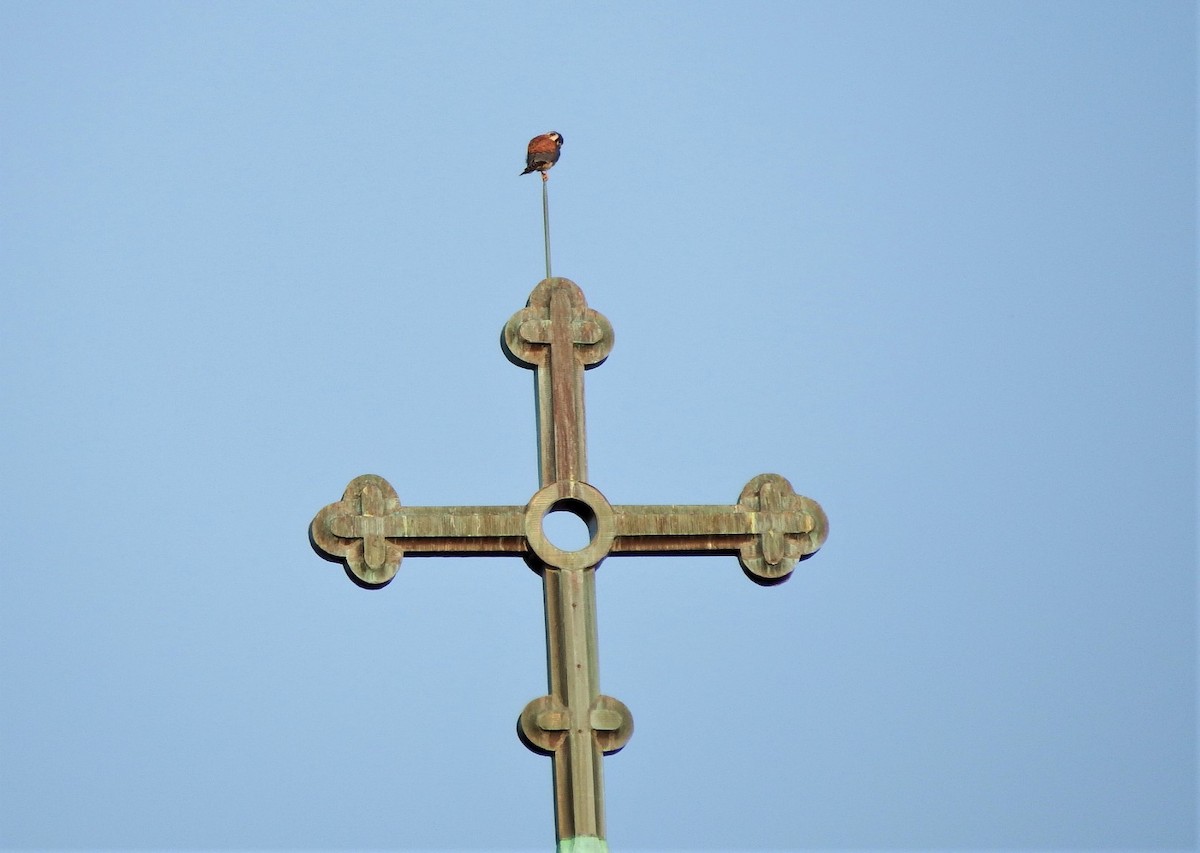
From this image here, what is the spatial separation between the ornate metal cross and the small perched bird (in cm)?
96

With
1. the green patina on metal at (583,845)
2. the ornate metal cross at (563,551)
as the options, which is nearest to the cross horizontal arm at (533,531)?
the ornate metal cross at (563,551)

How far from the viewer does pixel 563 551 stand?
50.1ft

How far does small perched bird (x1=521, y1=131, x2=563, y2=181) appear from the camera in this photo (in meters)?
16.5

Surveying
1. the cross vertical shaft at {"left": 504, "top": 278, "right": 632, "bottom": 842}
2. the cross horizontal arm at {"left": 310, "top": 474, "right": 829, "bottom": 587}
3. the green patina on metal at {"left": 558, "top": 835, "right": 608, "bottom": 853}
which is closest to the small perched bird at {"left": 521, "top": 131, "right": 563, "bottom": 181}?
the cross vertical shaft at {"left": 504, "top": 278, "right": 632, "bottom": 842}

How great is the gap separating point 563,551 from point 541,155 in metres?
2.56

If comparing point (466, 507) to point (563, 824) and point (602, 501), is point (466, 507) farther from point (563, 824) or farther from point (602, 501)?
point (563, 824)

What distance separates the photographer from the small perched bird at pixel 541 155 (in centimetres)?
1655

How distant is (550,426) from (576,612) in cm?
107

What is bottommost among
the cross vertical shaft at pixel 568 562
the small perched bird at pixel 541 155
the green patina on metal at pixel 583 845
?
the green patina on metal at pixel 583 845

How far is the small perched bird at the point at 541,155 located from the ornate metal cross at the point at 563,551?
0.96 metres

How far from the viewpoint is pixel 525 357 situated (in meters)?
15.7

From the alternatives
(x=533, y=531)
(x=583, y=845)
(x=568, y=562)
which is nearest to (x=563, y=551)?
(x=568, y=562)

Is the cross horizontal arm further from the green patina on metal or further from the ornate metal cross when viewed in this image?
the green patina on metal

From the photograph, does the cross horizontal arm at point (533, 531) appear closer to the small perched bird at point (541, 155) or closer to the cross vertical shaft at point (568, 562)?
the cross vertical shaft at point (568, 562)
